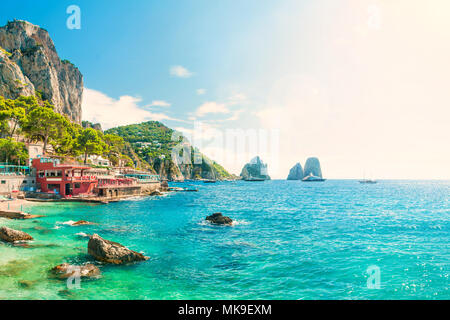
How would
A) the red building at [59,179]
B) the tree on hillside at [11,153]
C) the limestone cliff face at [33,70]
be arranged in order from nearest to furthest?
the red building at [59,179] < the tree on hillside at [11,153] < the limestone cliff face at [33,70]

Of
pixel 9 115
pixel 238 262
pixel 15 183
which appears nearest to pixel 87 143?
pixel 9 115

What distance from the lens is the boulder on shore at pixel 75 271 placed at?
1482 centimetres

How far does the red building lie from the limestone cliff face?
157 feet

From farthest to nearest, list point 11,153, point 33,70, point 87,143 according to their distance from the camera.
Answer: point 33,70
point 87,143
point 11,153

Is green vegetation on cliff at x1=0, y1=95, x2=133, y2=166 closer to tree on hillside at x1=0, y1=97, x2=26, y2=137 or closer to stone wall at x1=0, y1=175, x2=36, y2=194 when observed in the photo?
tree on hillside at x1=0, y1=97, x2=26, y2=137

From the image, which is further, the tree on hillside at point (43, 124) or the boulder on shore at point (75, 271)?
the tree on hillside at point (43, 124)

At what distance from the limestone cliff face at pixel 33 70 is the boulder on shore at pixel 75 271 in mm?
96409

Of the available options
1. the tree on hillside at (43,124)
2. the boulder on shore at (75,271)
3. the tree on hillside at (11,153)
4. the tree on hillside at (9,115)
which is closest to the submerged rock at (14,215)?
the boulder on shore at (75,271)

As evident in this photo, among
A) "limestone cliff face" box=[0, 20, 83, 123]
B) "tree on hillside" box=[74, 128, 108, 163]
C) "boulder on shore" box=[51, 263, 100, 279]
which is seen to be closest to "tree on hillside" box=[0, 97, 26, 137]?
"limestone cliff face" box=[0, 20, 83, 123]

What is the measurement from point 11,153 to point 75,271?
205 ft

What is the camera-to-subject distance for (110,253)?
58.2 ft

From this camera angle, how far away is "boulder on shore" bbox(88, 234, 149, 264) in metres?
17.6

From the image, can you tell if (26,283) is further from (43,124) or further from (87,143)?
(87,143)

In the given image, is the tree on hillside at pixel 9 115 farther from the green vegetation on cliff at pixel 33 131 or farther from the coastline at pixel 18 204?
the coastline at pixel 18 204
